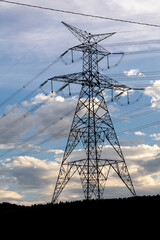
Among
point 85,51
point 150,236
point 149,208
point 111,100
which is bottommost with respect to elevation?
point 150,236

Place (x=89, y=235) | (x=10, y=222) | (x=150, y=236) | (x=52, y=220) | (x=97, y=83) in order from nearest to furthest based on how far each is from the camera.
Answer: (x=150, y=236), (x=89, y=235), (x=52, y=220), (x=10, y=222), (x=97, y=83)

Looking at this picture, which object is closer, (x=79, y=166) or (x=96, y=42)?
(x=79, y=166)

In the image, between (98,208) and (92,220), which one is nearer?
(92,220)

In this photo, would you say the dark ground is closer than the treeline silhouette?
Yes

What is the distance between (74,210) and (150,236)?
571cm

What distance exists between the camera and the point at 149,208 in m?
20.4

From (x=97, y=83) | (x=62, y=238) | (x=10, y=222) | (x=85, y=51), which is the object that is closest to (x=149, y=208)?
(x=62, y=238)

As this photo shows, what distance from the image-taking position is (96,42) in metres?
36.2

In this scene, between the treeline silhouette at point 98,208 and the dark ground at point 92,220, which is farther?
the treeline silhouette at point 98,208

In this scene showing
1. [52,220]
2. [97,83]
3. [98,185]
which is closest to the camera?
[52,220]

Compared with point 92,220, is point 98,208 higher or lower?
higher

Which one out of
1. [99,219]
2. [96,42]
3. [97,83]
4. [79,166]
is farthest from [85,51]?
[99,219]

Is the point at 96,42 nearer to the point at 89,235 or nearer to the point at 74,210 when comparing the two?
the point at 74,210

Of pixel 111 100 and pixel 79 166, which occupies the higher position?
pixel 111 100
